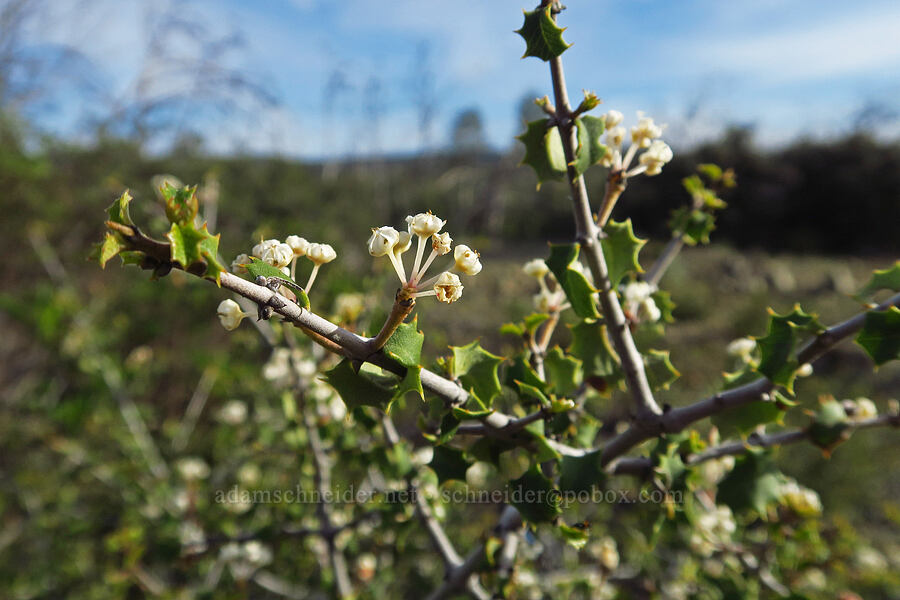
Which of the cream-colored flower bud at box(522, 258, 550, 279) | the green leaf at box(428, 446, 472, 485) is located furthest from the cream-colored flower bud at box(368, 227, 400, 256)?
the cream-colored flower bud at box(522, 258, 550, 279)

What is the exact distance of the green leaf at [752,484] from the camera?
3.21ft

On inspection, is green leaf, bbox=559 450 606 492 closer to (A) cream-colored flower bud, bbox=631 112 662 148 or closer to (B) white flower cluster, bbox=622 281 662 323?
(B) white flower cluster, bbox=622 281 662 323

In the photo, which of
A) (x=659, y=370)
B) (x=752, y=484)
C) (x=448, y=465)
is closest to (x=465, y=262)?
(x=448, y=465)

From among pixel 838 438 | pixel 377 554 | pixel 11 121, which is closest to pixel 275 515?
pixel 377 554

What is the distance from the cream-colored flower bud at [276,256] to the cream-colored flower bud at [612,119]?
23.0 inches

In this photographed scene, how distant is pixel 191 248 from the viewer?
46 centimetres

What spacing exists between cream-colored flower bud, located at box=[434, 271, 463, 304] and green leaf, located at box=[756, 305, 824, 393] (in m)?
0.53

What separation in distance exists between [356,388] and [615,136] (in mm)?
589

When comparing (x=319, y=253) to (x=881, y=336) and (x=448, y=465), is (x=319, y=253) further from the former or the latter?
(x=881, y=336)

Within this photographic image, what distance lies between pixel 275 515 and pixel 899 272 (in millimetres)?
2469

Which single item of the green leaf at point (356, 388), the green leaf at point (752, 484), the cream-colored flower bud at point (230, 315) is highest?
the cream-colored flower bud at point (230, 315)

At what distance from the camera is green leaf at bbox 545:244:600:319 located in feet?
2.52

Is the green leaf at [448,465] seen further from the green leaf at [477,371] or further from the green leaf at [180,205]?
the green leaf at [180,205]

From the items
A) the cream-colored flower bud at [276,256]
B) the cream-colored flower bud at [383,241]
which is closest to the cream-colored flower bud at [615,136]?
the cream-colored flower bud at [383,241]
